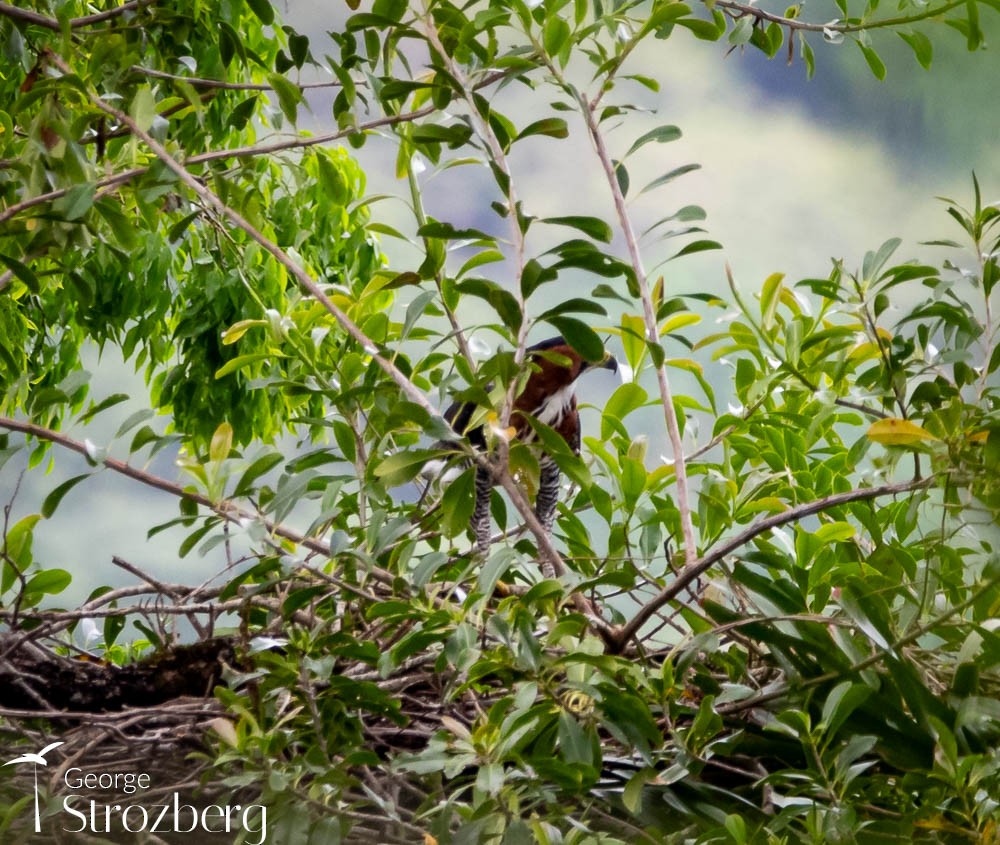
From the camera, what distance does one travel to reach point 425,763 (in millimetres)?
693

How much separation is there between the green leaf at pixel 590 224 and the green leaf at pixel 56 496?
44cm

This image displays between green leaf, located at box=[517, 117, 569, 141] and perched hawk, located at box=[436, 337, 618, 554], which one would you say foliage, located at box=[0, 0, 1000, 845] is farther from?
perched hawk, located at box=[436, 337, 618, 554]

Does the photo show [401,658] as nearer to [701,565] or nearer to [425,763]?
[425,763]

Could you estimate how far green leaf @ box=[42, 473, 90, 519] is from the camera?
2.93ft

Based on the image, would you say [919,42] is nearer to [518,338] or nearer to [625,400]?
[625,400]

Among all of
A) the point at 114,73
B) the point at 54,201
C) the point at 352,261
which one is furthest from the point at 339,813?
the point at 352,261

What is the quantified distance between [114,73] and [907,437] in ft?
2.76

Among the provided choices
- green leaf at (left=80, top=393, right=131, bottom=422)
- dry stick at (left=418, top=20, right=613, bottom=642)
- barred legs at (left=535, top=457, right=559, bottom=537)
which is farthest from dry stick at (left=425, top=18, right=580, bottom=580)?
barred legs at (left=535, top=457, right=559, bottom=537)

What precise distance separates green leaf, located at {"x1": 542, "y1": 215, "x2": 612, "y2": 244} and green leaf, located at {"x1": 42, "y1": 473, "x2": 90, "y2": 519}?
0.44m

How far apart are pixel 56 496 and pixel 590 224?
487 millimetres

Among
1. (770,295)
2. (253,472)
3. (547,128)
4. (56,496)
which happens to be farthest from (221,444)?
(770,295)

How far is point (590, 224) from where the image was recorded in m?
0.82

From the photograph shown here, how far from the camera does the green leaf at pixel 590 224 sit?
0.82 meters

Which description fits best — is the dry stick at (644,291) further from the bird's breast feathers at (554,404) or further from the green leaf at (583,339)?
the bird's breast feathers at (554,404)
